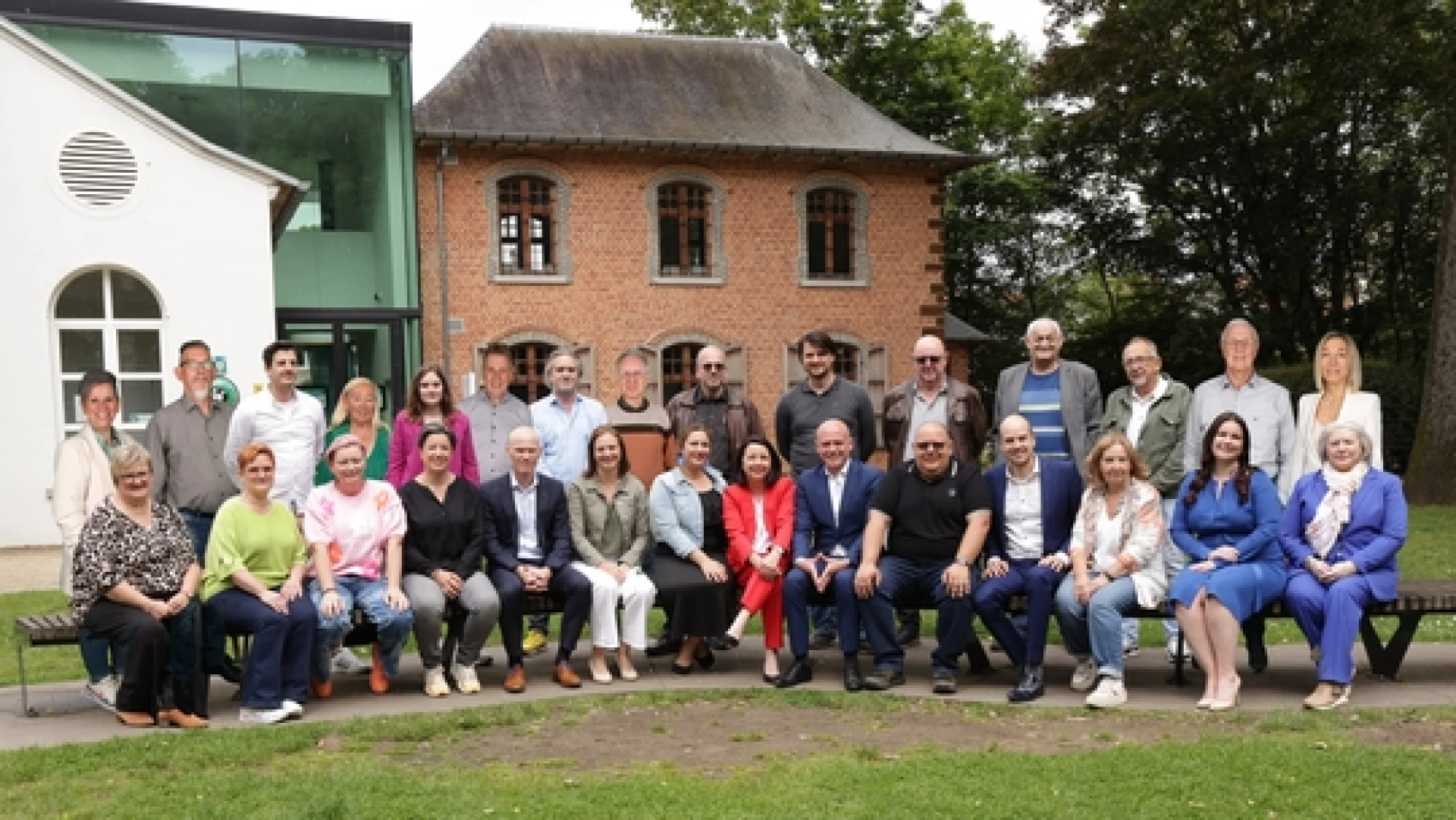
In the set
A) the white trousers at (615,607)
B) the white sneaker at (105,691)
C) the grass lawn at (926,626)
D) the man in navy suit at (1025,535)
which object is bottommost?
the grass lawn at (926,626)

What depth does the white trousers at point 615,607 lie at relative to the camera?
6.86 metres

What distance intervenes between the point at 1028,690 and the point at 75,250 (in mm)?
12720

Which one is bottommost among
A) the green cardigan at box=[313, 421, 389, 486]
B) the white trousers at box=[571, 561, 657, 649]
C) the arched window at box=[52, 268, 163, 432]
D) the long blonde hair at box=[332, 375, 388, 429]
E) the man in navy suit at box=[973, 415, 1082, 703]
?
the white trousers at box=[571, 561, 657, 649]

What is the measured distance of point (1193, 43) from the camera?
25.2 meters

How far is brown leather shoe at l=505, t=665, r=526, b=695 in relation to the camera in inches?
258

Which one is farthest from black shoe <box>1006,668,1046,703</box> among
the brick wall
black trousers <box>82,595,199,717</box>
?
the brick wall

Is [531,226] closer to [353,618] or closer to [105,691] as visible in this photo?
[353,618]

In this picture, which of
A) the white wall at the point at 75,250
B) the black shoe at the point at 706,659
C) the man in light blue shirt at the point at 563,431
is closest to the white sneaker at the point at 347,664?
the man in light blue shirt at the point at 563,431

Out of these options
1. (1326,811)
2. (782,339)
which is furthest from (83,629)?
(782,339)

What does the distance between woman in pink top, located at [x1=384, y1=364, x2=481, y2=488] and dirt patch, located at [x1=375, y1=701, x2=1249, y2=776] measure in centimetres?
175

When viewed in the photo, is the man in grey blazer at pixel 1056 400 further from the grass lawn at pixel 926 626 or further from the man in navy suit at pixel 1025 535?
the grass lawn at pixel 926 626

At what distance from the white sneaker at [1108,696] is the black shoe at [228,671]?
4.08m

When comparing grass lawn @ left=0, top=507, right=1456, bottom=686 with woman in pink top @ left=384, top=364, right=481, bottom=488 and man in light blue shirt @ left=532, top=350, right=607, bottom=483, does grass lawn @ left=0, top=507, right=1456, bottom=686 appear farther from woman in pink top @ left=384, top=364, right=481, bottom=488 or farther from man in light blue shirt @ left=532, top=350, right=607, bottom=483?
woman in pink top @ left=384, top=364, right=481, bottom=488

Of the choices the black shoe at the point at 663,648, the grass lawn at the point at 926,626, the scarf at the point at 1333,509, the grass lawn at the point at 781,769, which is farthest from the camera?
the grass lawn at the point at 926,626
